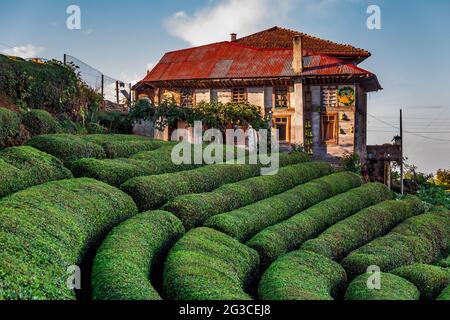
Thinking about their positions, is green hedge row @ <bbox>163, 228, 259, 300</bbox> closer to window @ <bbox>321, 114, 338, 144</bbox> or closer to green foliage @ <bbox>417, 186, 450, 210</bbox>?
green foliage @ <bbox>417, 186, 450, 210</bbox>

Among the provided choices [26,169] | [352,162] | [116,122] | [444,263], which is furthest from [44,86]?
[444,263]

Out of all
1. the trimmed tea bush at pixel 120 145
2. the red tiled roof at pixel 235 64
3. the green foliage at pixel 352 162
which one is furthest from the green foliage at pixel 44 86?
the green foliage at pixel 352 162

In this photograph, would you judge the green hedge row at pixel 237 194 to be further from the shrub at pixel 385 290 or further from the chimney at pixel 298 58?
the chimney at pixel 298 58

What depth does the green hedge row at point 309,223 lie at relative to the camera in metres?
17.2

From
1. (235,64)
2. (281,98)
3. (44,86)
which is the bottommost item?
(281,98)

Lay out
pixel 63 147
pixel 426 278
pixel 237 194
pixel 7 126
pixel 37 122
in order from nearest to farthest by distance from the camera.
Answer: pixel 426 278, pixel 63 147, pixel 7 126, pixel 237 194, pixel 37 122

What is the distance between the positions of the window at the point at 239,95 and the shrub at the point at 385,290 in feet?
89.7

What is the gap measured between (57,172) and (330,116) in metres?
25.5

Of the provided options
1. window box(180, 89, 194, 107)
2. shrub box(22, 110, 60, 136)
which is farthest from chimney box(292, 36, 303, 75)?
shrub box(22, 110, 60, 136)

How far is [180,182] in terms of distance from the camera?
21.2 metres

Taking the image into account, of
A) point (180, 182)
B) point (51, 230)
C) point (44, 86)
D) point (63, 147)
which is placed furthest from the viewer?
point (44, 86)

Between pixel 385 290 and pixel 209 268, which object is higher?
pixel 209 268

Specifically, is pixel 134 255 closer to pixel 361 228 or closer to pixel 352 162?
pixel 361 228

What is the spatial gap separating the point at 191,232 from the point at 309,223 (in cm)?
553
